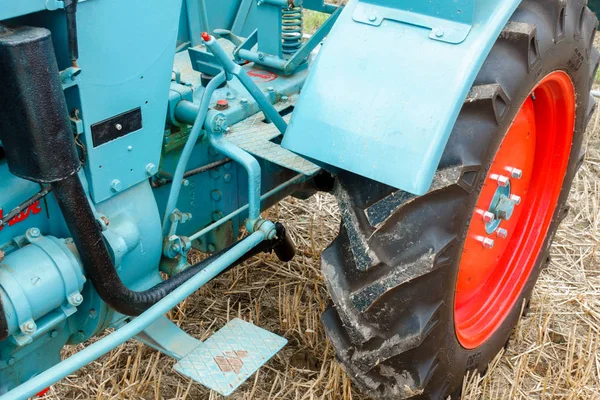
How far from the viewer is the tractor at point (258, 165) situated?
151 centimetres

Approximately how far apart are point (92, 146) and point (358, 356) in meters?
0.89

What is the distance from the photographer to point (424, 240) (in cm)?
173

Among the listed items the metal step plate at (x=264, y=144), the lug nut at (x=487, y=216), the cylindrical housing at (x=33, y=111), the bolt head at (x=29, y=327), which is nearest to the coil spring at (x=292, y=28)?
the metal step plate at (x=264, y=144)

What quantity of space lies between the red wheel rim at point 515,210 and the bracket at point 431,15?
45 cm

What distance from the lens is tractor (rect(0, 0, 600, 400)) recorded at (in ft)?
4.95

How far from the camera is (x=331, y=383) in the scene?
229 centimetres

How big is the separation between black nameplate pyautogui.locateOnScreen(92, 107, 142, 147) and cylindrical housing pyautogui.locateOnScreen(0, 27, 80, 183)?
122 mm

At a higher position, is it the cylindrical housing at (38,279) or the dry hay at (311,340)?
the cylindrical housing at (38,279)

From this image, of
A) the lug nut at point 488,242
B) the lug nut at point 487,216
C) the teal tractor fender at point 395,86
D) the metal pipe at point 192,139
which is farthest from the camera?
the lug nut at point 488,242

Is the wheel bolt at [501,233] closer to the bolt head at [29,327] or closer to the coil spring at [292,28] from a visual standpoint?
the coil spring at [292,28]

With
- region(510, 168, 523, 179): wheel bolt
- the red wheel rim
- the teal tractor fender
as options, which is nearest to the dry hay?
the red wheel rim

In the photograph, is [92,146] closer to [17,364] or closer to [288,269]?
[17,364]

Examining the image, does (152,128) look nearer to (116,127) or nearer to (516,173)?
(116,127)

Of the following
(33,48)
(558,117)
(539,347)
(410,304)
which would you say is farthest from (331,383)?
(33,48)
